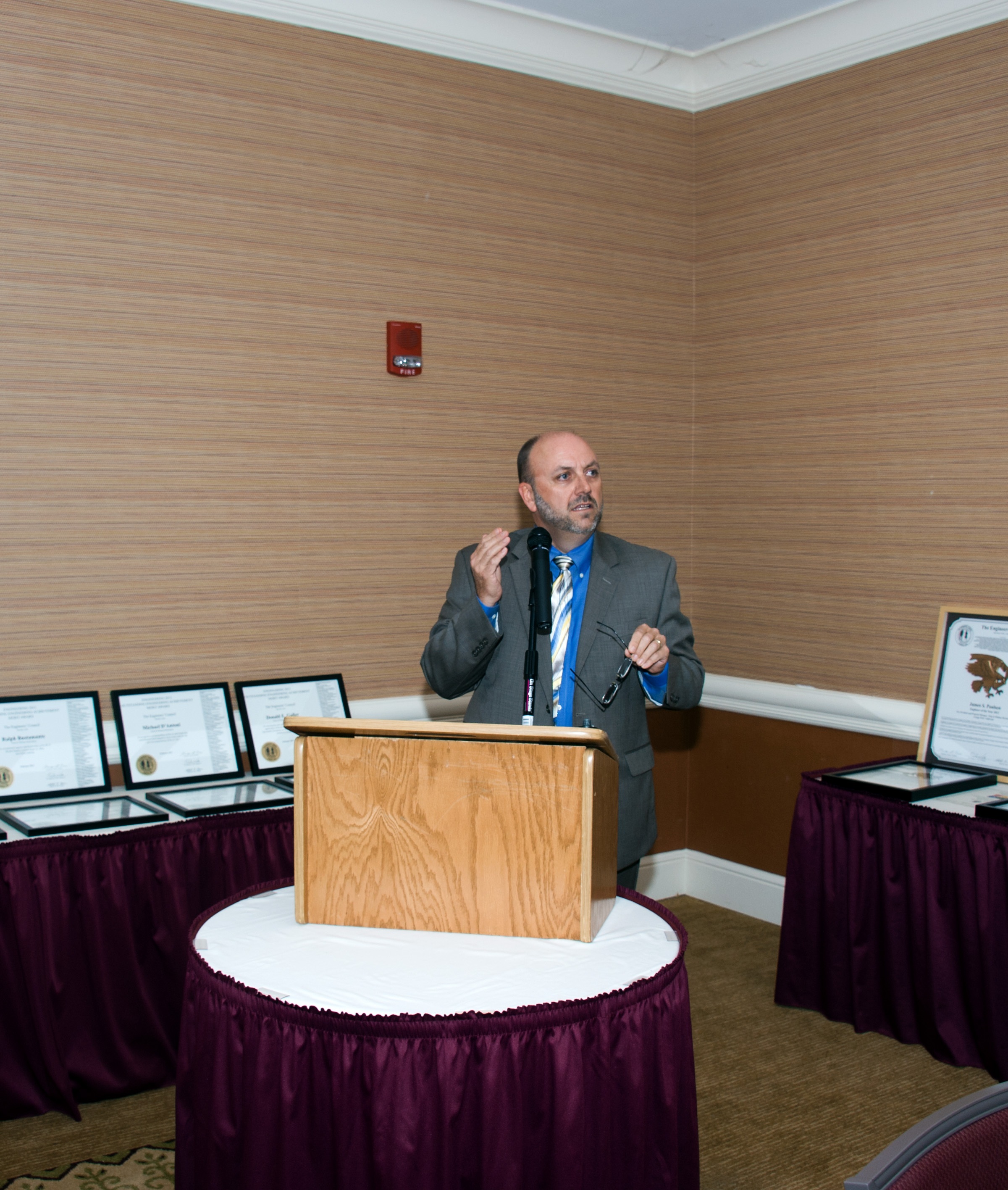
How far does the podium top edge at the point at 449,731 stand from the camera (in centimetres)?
183

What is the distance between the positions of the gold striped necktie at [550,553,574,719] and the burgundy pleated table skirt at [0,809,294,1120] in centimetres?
91

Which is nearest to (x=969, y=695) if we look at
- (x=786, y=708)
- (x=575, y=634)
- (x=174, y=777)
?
(x=786, y=708)

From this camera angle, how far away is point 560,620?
10.3ft

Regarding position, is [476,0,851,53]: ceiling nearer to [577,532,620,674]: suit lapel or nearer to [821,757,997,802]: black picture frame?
[577,532,620,674]: suit lapel

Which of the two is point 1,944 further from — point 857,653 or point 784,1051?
point 857,653

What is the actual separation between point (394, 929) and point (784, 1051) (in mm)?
2008

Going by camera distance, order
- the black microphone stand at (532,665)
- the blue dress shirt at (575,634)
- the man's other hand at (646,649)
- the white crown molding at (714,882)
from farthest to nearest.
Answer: the white crown molding at (714,882) < the blue dress shirt at (575,634) < the man's other hand at (646,649) < the black microphone stand at (532,665)

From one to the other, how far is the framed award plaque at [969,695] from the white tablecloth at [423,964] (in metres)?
1.90

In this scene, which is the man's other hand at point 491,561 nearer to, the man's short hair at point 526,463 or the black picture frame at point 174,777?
the man's short hair at point 526,463

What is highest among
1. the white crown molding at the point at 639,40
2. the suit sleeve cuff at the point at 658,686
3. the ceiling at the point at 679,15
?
the ceiling at the point at 679,15

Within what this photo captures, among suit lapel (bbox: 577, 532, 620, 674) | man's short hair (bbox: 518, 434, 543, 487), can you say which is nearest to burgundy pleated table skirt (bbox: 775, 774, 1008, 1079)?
suit lapel (bbox: 577, 532, 620, 674)

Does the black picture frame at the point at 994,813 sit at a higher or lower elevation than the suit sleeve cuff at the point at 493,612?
lower

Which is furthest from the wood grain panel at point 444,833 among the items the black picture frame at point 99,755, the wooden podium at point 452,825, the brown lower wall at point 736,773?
the brown lower wall at point 736,773

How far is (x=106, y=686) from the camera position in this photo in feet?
12.0
